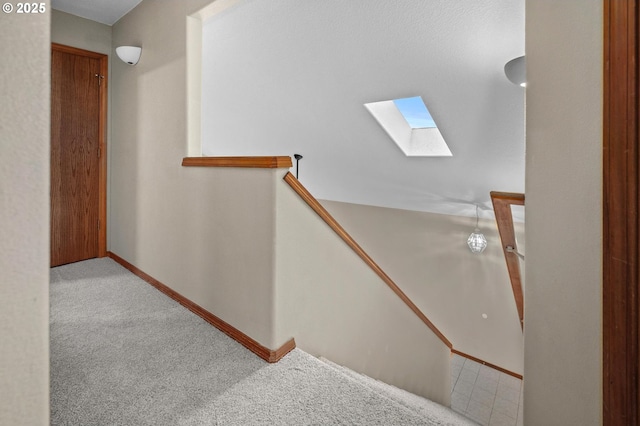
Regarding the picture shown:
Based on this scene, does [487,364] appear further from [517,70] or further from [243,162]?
[243,162]

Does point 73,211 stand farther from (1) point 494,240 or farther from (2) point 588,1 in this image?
(1) point 494,240

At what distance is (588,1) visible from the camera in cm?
91

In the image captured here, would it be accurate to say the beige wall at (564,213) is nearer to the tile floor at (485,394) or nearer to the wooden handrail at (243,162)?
the wooden handrail at (243,162)

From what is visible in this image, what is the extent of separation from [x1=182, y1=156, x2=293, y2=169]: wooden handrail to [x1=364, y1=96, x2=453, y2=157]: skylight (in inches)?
70.6

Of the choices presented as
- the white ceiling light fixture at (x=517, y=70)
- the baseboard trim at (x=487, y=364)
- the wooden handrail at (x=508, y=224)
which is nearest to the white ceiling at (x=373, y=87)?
the white ceiling light fixture at (x=517, y=70)

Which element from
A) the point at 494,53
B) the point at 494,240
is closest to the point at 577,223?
the point at 494,53

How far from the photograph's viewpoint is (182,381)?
A: 1.55 m

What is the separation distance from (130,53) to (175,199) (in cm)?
125

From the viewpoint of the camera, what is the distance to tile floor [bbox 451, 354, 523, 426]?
3.99 m

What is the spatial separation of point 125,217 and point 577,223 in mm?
3068

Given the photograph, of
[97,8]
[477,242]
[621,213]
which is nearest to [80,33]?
[97,8]

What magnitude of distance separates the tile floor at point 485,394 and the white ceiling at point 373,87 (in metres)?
2.13

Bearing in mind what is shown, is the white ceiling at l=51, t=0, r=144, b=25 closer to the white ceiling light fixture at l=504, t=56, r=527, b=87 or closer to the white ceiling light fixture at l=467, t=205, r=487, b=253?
the white ceiling light fixture at l=504, t=56, r=527, b=87

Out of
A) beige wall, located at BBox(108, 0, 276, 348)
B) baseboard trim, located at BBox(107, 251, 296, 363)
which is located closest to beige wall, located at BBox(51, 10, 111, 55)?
beige wall, located at BBox(108, 0, 276, 348)
